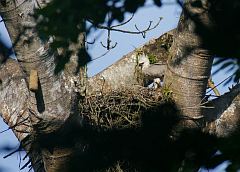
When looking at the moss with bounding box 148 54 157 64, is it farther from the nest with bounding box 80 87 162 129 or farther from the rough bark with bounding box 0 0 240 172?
the rough bark with bounding box 0 0 240 172

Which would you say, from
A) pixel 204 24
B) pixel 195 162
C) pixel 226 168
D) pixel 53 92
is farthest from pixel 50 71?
pixel 226 168

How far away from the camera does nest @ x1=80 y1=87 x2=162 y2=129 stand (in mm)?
4430

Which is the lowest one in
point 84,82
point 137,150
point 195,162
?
point 137,150

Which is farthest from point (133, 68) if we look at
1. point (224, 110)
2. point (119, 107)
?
point (224, 110)

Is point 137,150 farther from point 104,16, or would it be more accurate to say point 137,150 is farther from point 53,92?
point 104,16

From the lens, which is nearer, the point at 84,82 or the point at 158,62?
the point at 84,82

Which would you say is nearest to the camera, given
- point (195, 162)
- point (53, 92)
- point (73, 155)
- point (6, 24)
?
point (195, 162)

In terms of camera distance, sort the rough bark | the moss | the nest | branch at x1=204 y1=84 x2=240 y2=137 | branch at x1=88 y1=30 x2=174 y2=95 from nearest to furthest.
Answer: the rough bark < branch at x1=204 y1=84 x2=240 y2=137 < the nest < branch at x1=88 y1=30 x2=174 y2=95 < the moss

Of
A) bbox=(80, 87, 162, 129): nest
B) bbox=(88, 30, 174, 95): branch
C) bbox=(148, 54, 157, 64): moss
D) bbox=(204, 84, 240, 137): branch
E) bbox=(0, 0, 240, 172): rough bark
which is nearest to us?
bbox=(0, 0, 240, 172): rough bark

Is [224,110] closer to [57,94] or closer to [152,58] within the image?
[152,58]

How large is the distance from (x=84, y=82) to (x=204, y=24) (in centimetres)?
226

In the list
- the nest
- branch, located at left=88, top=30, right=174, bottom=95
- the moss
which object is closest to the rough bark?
the nest

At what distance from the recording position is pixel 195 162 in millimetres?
1820

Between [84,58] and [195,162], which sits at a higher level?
[84,58]
